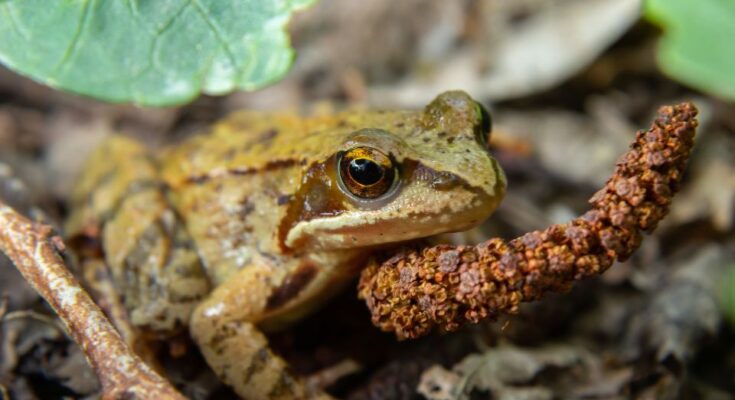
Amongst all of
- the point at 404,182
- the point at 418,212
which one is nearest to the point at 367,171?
the point at 404,182

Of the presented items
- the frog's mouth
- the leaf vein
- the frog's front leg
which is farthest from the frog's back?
the leaf vein

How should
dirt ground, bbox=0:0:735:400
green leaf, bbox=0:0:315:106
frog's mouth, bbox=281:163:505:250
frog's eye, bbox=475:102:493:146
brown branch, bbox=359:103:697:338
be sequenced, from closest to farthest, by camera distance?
brown branch, bbox=359:103:697:338
green leaf, bbox=0:0:315:106
frog's mouth, bbox=281:163:505:250
frog's eye, bbox=475:102:493:146
dirt ground, bbox=0:0:735:400

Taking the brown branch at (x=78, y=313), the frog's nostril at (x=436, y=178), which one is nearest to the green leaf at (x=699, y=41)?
the frog's nostril at (x=436, y=178)

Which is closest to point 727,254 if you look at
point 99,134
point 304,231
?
point 304,231

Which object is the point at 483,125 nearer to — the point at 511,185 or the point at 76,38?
the point at 511,185

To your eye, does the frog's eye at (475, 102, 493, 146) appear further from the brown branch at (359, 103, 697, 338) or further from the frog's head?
the brown branch at (359, 103, 697, 338)

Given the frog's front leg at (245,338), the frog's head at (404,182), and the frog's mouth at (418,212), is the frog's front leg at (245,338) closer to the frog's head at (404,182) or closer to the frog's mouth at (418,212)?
the frog's head at (404,182)
